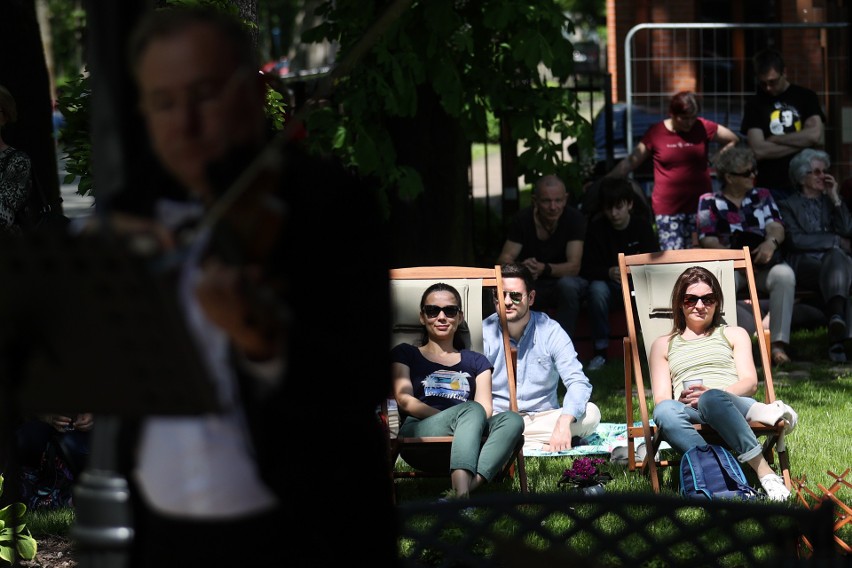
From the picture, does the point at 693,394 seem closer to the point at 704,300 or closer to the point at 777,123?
the point at 704,300

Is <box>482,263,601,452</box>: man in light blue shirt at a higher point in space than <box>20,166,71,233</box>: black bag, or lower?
lower

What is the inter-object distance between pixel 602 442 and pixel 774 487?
4.35ft

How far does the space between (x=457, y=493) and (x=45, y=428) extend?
1987 millimetres

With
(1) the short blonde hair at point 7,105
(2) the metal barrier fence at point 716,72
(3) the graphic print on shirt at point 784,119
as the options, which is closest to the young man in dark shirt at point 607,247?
(3) the graphic print on shirt at point 784,119

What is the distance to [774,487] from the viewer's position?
5.81m

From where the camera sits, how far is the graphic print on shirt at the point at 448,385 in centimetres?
629

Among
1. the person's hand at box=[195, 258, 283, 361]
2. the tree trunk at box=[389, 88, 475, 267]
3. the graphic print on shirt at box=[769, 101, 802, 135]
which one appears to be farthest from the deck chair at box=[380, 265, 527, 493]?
the person's hand at box=[195, 258, 283, 361]

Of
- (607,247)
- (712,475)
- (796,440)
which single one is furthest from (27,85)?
(796,440)

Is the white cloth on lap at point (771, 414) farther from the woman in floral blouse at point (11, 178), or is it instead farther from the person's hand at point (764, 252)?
the woman in floral blouse at point (11, 178)

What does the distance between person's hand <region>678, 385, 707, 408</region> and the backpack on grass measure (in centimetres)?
36

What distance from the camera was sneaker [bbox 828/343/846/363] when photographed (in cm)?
862

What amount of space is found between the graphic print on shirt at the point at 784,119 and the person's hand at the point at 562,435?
4210mm

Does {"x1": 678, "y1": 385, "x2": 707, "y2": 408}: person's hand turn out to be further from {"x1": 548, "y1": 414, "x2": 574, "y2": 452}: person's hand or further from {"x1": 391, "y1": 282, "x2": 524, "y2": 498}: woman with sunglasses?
{"x1": 391, "y1": 282, "x2": 524, "y2": 498}: woman with sunglasses

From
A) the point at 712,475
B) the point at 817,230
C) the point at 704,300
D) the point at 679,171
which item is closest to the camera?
the point at 712,475
